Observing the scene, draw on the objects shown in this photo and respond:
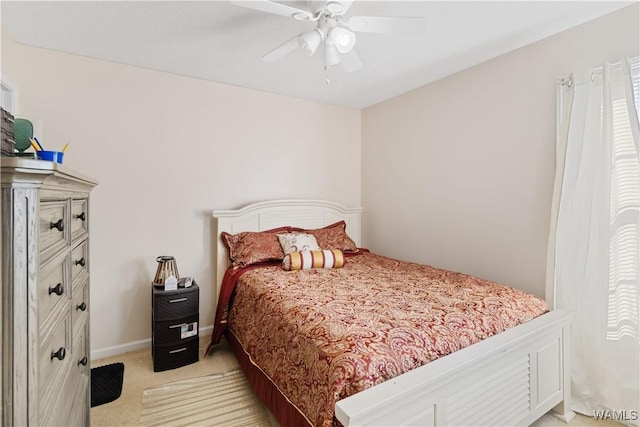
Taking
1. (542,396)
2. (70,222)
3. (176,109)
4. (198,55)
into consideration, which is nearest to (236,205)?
(176,109)

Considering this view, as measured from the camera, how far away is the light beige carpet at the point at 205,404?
1.87m

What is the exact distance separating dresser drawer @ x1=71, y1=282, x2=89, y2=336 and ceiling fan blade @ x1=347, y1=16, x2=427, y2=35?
6.00 feet

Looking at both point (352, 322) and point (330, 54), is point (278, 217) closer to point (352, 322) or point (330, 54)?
point (330, 54)

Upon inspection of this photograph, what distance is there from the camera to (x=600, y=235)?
6.39 feet

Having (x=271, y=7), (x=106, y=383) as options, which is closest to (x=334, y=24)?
(x=271, y=7)

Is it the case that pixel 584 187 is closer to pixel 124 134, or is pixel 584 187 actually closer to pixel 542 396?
pixel 542 396

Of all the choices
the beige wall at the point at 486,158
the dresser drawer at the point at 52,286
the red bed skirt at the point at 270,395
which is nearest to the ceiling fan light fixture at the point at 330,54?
the beige wall at the point at 486,158

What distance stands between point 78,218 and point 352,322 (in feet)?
4.37

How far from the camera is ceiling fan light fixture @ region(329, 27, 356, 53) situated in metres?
1.73

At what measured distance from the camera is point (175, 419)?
74.0 inches

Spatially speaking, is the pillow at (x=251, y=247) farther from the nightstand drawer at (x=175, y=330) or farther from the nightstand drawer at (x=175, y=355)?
the nightstand drawer at (x=175, y=355)

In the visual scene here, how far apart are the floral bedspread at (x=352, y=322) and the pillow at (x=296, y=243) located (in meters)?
A: 0.33

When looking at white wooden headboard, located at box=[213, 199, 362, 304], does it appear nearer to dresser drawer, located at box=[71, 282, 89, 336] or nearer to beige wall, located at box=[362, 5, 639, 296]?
beige wall, located at box=[362, 5, 639, 296]

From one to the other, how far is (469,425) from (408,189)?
7.70 ft
